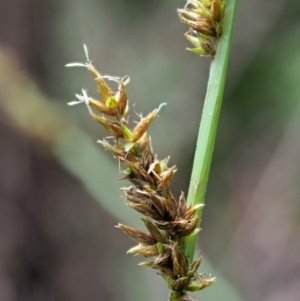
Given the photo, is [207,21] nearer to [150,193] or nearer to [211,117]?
[211,117]

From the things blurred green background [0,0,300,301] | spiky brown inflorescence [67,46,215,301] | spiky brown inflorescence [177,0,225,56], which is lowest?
blurred green background [0,0,300,301]

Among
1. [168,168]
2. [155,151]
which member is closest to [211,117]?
[168,168]

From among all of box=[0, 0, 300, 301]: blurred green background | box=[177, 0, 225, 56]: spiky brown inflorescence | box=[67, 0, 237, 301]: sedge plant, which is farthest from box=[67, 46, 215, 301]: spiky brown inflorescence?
box=[0, 0, 300, 301]: blurred green background

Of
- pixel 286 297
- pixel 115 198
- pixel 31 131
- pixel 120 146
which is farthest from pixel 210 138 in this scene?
pixel 286 297

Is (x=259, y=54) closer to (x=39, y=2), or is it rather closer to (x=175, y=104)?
(x=175, y=104)

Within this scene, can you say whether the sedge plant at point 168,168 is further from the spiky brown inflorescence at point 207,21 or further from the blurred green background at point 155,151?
the blurred green background at point 155,151

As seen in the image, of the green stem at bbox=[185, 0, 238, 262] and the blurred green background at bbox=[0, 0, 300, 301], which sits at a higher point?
the green stem at bbox=[185, 0, 238, 262]

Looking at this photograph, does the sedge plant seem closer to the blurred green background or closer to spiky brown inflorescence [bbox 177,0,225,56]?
spiky brown inflorescence [bbox 177,0,225,56]

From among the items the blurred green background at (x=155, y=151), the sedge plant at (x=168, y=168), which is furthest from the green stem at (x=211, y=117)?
the blurred green background at (x=155, y=151)
